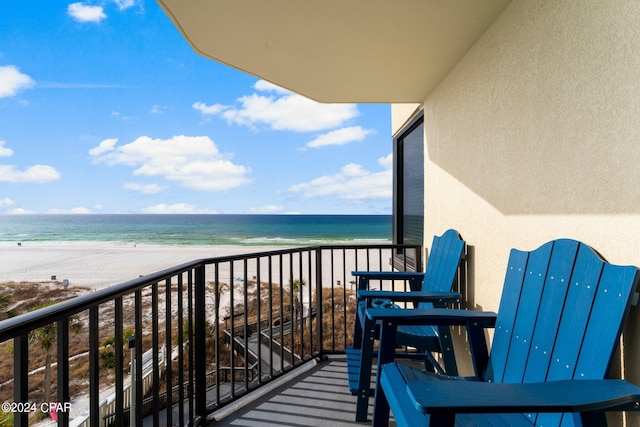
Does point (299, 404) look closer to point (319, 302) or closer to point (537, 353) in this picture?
point (319, 302)

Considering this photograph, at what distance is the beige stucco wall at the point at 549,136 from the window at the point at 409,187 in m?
1.26

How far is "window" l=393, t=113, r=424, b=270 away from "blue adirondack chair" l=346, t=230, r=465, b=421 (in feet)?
2.81

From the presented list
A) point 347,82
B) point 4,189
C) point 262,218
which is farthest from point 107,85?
point 347,82

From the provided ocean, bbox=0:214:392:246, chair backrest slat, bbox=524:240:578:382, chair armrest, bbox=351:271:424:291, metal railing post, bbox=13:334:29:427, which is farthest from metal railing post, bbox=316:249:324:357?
ocean, bbox=0:214:392:246

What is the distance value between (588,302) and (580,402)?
44 cm

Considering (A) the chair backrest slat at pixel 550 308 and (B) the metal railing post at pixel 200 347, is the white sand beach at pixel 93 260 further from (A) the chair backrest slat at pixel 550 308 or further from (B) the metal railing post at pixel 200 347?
(A) the chair backrest slat at pixel 550 308

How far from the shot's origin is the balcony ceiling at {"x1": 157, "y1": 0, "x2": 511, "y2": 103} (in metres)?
1.75

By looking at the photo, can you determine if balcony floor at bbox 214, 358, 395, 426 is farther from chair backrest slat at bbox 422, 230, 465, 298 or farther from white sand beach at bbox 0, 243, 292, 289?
white sand beach at bbox 0, 243, 292, 289

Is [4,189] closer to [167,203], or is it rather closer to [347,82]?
[167,203]

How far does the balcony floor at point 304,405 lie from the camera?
2.12m

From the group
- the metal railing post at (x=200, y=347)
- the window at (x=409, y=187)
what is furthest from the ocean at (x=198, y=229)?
the metal railing post at (x=200, y=347)

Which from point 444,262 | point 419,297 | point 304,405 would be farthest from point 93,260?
point 419,297

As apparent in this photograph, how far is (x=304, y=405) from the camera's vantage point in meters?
2.31

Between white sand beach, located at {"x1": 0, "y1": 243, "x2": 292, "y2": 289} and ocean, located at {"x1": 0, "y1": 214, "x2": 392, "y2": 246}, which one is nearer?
white sand beach, located at {"x1": 0, "y1": 243, "x2": 292, "y2": 289}
